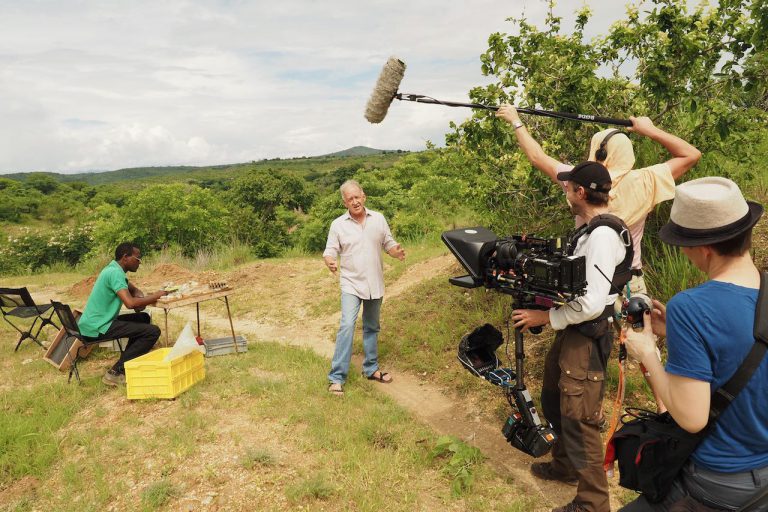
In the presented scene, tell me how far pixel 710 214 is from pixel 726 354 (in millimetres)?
455

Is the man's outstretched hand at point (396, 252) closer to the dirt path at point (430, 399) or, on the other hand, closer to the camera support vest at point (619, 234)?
the dirt path at point (430, 399)

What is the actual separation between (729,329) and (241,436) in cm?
376

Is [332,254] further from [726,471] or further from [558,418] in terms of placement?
[726,471]

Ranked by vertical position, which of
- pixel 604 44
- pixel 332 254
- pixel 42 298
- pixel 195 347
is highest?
pixel 604 44

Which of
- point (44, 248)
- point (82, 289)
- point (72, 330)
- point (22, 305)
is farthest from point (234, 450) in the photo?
point (44, 248)

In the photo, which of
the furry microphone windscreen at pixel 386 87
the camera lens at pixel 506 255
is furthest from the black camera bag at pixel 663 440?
the furry microphone windscreen at pixel 386 87

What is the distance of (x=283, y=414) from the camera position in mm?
4539

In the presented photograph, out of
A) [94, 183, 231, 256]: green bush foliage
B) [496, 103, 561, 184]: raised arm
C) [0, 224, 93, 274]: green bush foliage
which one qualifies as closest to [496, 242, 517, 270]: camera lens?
[496, 103, 561, 184]: raised arm

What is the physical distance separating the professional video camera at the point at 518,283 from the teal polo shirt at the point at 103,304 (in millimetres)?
4235

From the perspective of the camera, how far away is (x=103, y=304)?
18.5 feet

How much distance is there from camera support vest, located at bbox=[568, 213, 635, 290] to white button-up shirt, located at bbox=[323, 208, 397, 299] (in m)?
2.42

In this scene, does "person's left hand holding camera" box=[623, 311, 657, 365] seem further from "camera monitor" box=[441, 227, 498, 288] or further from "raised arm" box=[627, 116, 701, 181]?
"raised arm" box=[627, 116, 701, 181]

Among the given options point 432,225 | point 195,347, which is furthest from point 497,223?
point 432,225

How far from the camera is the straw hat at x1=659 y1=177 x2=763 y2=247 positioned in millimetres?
1606
